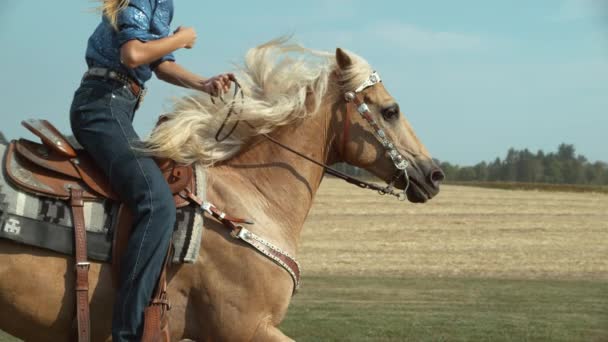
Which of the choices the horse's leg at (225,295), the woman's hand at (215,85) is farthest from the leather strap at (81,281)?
the woman's hand at (215,85)

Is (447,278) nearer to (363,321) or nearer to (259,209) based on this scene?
(363,321)

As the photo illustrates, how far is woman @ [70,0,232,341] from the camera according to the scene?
4.61 meters

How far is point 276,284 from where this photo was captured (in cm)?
485

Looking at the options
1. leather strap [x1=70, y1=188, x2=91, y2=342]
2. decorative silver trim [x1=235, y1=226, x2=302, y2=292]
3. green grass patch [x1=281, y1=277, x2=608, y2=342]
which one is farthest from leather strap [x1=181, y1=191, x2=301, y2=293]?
green grass patch [x1=281, y1=277, x2=608, y2=342]

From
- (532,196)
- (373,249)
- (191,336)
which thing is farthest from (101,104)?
(532,196)

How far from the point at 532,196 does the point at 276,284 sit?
4381 cm

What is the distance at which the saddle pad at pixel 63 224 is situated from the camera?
457 centimetres

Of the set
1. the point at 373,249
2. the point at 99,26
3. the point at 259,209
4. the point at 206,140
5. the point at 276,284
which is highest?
the point at 99,26

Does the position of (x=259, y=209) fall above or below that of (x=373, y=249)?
above

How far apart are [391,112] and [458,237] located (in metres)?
26.1

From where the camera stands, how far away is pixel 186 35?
5.04 meters

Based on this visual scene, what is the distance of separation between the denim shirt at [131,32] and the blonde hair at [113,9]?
24 millimetres

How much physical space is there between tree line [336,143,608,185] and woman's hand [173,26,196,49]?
75960 millimetres

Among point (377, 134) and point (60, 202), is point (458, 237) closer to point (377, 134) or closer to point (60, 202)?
point (377, 134)
